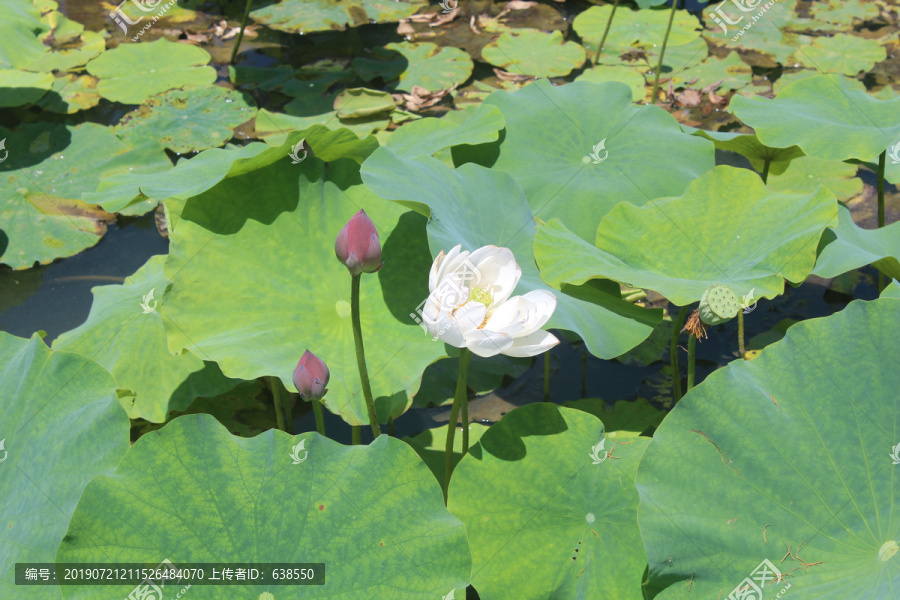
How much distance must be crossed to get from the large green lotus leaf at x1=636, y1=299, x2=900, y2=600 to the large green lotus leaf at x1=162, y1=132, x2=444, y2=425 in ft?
2.27

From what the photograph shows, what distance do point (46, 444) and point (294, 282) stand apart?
2.42 feet

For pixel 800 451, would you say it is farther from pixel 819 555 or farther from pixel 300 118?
pixel 300 118

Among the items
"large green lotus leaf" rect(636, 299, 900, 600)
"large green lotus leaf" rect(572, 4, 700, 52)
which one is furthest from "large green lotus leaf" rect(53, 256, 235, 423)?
"large green lotus leaf" rect(572, 4, 700, 52)

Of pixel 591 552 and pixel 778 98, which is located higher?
pixel 778 98

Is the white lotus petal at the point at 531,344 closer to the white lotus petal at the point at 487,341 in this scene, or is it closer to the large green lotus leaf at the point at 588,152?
the white lotus petal at the point at 487,341

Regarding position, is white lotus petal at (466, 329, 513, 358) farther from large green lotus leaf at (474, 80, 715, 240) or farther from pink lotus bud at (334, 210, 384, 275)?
large green lotus leaf at (474, 80, 715, 240)

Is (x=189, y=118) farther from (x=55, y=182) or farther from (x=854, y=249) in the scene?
(x=854, y=249)

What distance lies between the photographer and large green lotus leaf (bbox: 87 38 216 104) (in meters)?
3.71

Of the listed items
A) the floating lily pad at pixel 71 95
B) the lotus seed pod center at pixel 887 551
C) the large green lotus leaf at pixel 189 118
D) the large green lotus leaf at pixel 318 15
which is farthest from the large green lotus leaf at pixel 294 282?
the large green lotus leaf at pixel 318 15

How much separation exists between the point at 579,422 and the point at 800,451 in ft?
1.67

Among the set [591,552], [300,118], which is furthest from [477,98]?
[591,552]

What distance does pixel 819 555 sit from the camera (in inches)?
53.7

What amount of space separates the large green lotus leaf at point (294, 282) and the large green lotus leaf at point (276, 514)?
0.89ft

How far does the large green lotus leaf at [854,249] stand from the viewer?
189 centimetres
